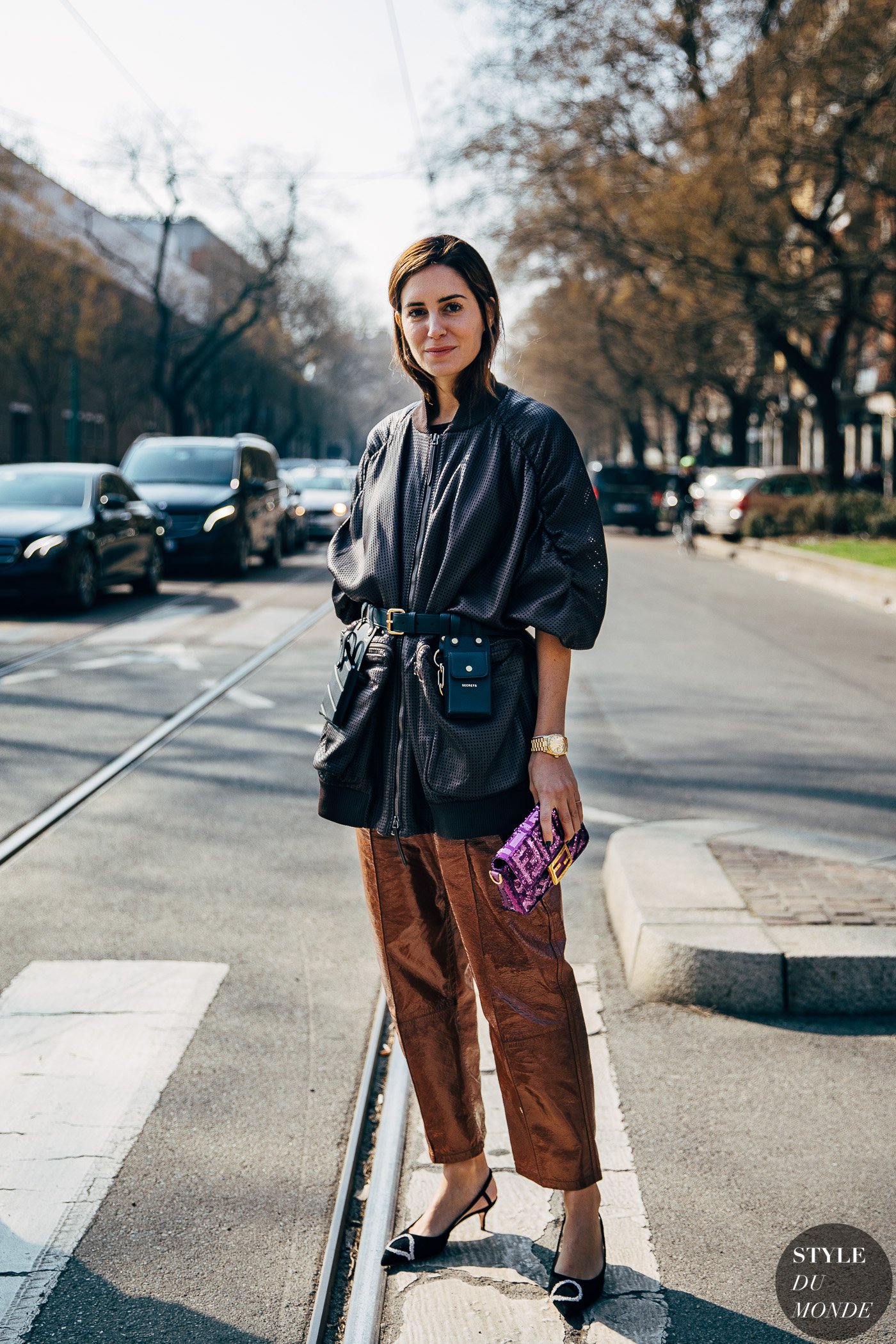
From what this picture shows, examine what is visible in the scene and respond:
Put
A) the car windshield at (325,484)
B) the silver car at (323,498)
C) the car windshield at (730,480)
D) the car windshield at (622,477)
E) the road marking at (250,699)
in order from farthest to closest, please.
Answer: the car windshield at (622,477), the car windshield at (730,480), the car windshield at (325,484), the silver car at (323,498), the road marking at (250,699)

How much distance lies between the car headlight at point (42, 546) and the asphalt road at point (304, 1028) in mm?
4502

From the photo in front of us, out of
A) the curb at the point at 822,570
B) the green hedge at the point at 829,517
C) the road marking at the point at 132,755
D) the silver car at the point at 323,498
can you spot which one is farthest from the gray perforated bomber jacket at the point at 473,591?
the green hedge at the point at 829,517

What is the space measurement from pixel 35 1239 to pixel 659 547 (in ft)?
97.2

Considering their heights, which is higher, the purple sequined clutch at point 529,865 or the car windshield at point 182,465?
the car windshield at point 182,465

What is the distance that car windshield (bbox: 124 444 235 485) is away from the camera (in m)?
20.0

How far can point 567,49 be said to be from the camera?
25328 millimetres

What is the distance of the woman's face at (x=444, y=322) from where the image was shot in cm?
262

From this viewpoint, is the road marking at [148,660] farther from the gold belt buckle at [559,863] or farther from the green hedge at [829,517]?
the green hedge at [829,517]

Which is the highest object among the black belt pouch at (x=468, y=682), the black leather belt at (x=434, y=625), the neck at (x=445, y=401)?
the neck at (x=445, y=401)

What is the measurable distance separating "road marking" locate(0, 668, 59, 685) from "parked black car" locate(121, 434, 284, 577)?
8.65 meters

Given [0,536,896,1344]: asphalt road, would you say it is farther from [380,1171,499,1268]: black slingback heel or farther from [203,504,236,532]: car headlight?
[203,504,236,532]: car headlight

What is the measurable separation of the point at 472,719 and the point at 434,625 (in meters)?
0.19

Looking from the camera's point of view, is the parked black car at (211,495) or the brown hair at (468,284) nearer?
the brown hair at (468,284)

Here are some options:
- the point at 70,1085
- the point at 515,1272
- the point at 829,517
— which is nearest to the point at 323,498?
the point at 829,517
